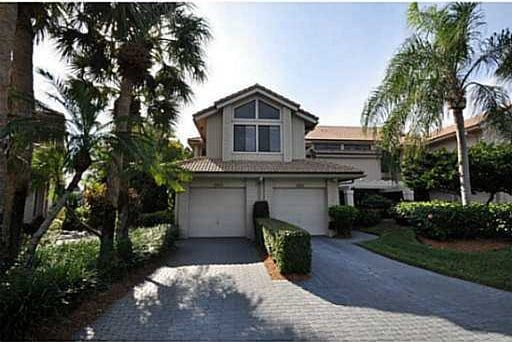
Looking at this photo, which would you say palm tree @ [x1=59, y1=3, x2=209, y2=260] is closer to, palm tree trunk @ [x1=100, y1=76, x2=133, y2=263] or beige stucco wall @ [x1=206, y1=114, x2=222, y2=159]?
palm tree trunk @ [x1=100, y1=76, x2=133, y2=263]

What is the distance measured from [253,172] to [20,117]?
990 cm

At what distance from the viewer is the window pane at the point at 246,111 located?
16.6 m

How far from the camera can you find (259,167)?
15188mm

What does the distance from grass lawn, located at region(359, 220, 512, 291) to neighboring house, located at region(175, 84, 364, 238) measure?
12.6ft

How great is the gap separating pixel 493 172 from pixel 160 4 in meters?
18.9

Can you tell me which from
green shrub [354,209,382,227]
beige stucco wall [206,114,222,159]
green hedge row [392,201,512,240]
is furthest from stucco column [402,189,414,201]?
beige stucco wall [206,114,222,159]

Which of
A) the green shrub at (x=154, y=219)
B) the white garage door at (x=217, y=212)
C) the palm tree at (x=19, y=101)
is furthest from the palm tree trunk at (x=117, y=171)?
the green shrub at (x=154, y=219)

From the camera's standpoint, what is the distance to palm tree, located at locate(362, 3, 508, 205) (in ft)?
37.5

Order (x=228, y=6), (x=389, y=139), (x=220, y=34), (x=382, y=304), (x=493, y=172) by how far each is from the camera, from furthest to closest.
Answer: (x=493, y=172)
(x=389, y=139)
(x=220, y=34)
(x=228, y=6)
(x=382, y=304)

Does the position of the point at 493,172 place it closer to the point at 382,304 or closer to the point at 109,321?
the point at 382,304

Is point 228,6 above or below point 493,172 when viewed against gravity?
above

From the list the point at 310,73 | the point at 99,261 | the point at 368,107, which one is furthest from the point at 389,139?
the point at 99,261

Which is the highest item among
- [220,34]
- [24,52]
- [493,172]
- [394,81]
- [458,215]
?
[220,34]

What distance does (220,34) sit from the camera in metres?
10.2
